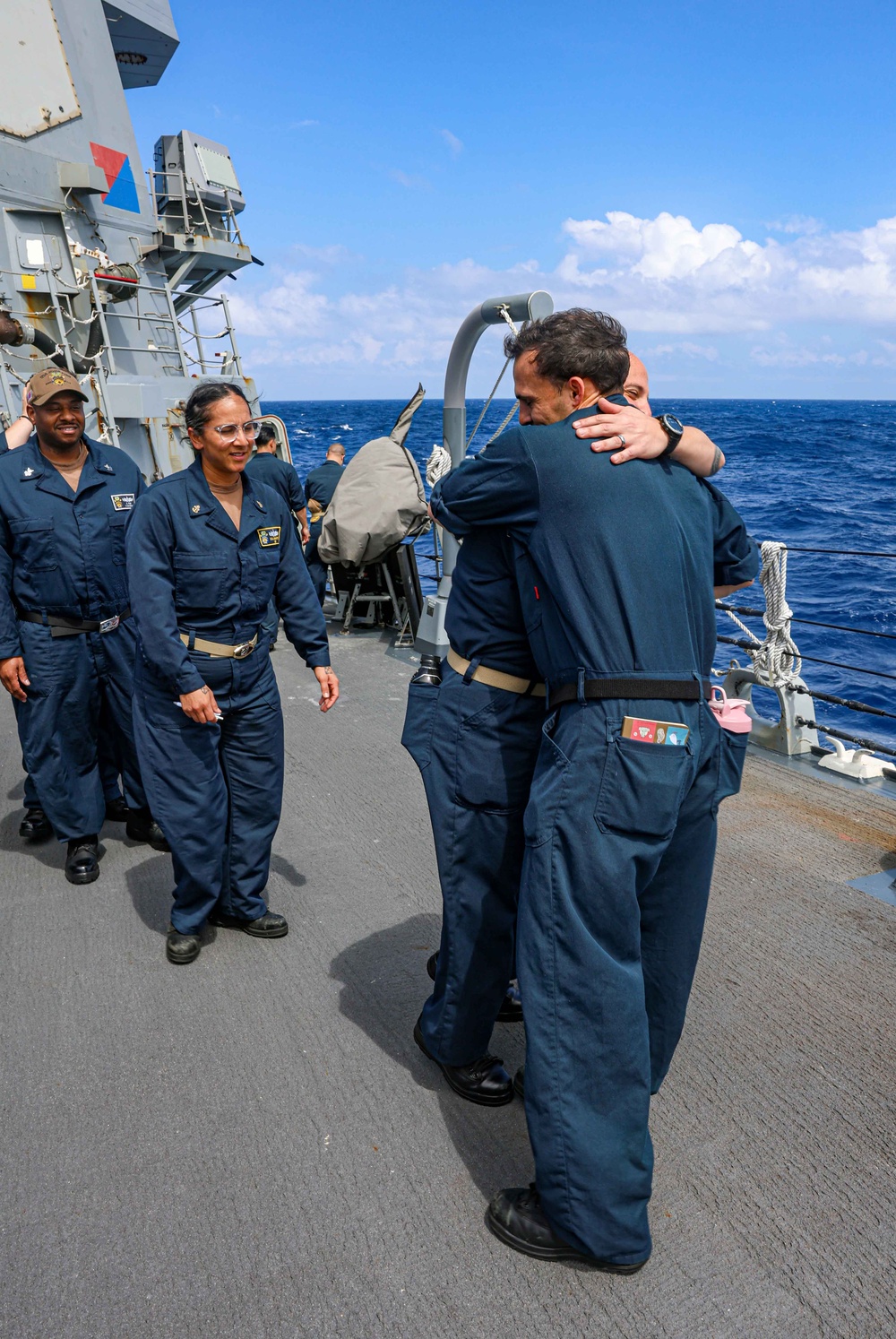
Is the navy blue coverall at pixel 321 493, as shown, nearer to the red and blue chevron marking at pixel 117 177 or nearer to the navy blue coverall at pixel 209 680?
the navy blue coverall at pixel 209 680

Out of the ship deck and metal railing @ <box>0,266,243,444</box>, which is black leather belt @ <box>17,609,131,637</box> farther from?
metal railing @ <box>0,266,243,444</box>

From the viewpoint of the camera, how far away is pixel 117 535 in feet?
13.7

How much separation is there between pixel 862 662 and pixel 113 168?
11609mm

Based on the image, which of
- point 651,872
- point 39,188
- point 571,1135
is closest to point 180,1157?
point 571,1135

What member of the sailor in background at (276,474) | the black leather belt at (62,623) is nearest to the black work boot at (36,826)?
the black leather belt at (62,623)

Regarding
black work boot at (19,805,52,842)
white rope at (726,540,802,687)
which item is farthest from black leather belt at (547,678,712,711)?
black work boot at (19,805,52,842)

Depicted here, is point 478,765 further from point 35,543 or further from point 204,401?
point 35,543

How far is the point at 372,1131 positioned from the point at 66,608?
8.61ft

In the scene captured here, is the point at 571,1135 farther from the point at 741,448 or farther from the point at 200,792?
the point at 741,448

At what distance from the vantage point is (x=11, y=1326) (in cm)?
191

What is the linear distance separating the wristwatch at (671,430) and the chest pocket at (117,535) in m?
2.87

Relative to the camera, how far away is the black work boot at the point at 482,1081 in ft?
8.41

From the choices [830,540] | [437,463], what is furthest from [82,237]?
[830,540]

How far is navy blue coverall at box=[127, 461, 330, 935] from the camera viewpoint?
3125 millimetres
